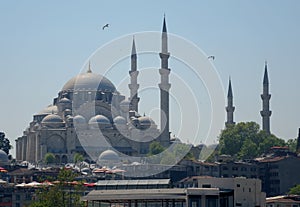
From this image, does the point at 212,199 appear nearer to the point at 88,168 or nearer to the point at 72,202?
the point at 72,202

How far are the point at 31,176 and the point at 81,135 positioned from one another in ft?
85.4

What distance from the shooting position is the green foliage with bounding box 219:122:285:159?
369 ft

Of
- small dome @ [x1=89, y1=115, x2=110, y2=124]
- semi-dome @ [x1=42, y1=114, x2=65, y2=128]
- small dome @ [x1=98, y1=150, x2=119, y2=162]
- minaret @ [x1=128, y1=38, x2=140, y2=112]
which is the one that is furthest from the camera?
semi-dome @ [x1=42, y1=114, x2=65, y2=128]

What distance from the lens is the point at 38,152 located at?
395ft

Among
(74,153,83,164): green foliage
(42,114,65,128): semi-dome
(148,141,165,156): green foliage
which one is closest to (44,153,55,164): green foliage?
(74,153,83,164): green foliage

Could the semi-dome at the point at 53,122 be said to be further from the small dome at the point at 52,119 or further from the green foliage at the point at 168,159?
the green foliage at the point at 168,159

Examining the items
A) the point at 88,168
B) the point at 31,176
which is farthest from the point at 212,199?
the point at 88,168

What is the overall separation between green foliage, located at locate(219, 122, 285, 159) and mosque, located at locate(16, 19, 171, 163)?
6718 millimetres

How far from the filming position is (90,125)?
120 metres

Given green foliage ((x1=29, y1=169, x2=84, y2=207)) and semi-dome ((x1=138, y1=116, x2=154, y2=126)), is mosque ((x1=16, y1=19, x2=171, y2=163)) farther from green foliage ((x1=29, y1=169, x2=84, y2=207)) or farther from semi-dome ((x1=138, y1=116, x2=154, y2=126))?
green foliage ((x1=29, y1=169, x2=84, y2=207))

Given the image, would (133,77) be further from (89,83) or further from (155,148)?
(155,148)

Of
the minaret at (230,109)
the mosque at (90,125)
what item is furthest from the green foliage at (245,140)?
the mosque at (90,125)

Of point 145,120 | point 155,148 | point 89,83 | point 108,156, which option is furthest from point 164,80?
point 89,83

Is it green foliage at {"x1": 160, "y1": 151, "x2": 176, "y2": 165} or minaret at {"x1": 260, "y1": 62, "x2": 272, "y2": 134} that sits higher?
minaret at {"x1": 260, "y1": 62, "x2": 272, "y2": 134}
